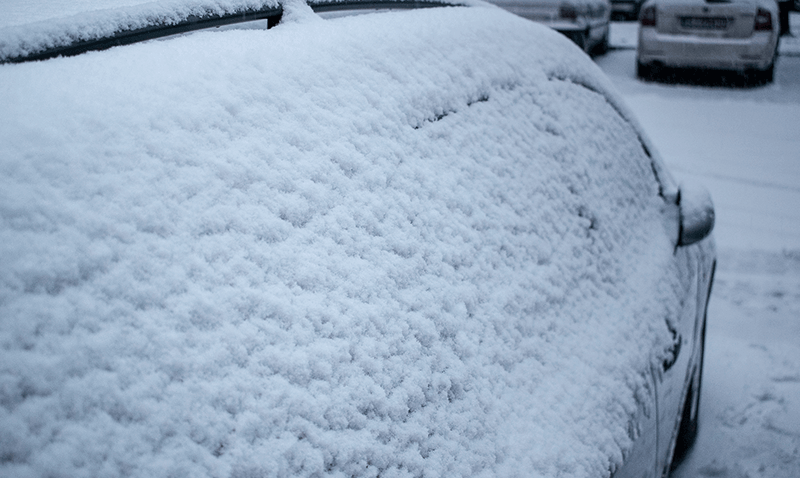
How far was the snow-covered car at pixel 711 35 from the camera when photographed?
8078 mm

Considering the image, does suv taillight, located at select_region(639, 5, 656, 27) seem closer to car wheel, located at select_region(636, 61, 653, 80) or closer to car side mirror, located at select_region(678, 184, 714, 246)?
car wheel, located at select_region(636, 61, 653, 80)

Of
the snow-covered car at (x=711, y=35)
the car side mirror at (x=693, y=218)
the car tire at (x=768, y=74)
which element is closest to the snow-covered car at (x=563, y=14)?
the snow-covered car at (x=711, y=35)

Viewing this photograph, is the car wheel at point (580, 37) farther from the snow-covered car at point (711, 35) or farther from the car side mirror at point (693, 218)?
the car side mirror at point (693, 218)

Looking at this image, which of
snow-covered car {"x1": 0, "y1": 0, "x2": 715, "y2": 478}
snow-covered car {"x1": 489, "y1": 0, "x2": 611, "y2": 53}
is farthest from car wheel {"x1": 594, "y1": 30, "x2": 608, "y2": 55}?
snow-covered car {"x1": 0, "y1": 0, "x2": 715, "y2": 478}

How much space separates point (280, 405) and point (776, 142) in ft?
23.2

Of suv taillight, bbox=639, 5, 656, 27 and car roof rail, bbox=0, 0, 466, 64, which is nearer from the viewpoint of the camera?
car roof rail, bbox=0, 0, 466, 64

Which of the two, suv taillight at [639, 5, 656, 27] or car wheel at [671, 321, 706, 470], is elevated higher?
suv taillight at [639, 5, 656, 27]

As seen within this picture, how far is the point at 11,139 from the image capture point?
25.0 inches

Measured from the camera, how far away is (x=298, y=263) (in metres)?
0.78

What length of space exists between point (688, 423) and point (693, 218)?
0.81 meters

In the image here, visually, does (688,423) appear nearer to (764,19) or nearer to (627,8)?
(764,19)

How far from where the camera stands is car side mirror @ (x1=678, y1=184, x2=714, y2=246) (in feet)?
5.93

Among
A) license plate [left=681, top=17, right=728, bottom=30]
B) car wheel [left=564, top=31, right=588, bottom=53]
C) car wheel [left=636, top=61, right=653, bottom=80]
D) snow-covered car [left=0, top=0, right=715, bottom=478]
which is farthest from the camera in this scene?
car wheel [left=564, top=31, right=588, bottom=53]

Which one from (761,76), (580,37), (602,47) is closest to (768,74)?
(761,76)
